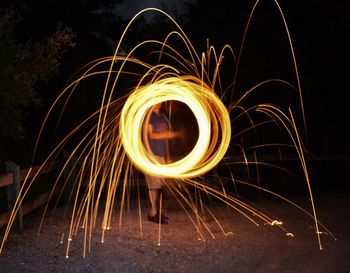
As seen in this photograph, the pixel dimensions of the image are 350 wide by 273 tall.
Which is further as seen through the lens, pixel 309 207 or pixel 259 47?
pixel 259 47

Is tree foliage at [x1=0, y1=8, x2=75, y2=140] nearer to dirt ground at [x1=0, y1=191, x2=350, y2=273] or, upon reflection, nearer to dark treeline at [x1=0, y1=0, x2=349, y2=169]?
dirt ground at [x1=0, y1=191, x2=350, y2=273]

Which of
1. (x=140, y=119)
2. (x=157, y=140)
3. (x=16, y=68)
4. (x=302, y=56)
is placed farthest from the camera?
(x=302, y=56)

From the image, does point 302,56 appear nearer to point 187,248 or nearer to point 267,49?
point 267,49

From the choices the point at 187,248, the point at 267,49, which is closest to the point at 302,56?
the point at 267,49

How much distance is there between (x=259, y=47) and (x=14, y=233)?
10.7m

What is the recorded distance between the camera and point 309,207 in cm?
1244

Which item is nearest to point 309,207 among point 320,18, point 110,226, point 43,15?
point 110,226

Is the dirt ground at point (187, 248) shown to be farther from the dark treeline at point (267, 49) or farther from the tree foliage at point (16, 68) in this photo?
the dark treeline at point (267, 49)

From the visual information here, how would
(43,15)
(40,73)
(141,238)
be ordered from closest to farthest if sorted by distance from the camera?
(141,238)
(40,73)
(43,15)

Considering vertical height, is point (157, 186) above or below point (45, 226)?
above

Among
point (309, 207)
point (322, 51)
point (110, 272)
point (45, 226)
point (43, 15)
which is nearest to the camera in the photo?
point (110, 272)

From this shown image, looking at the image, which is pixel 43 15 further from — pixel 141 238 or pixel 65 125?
pixel 141 238

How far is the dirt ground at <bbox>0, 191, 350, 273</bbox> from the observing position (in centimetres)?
747

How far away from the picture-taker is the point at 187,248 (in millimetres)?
8492
